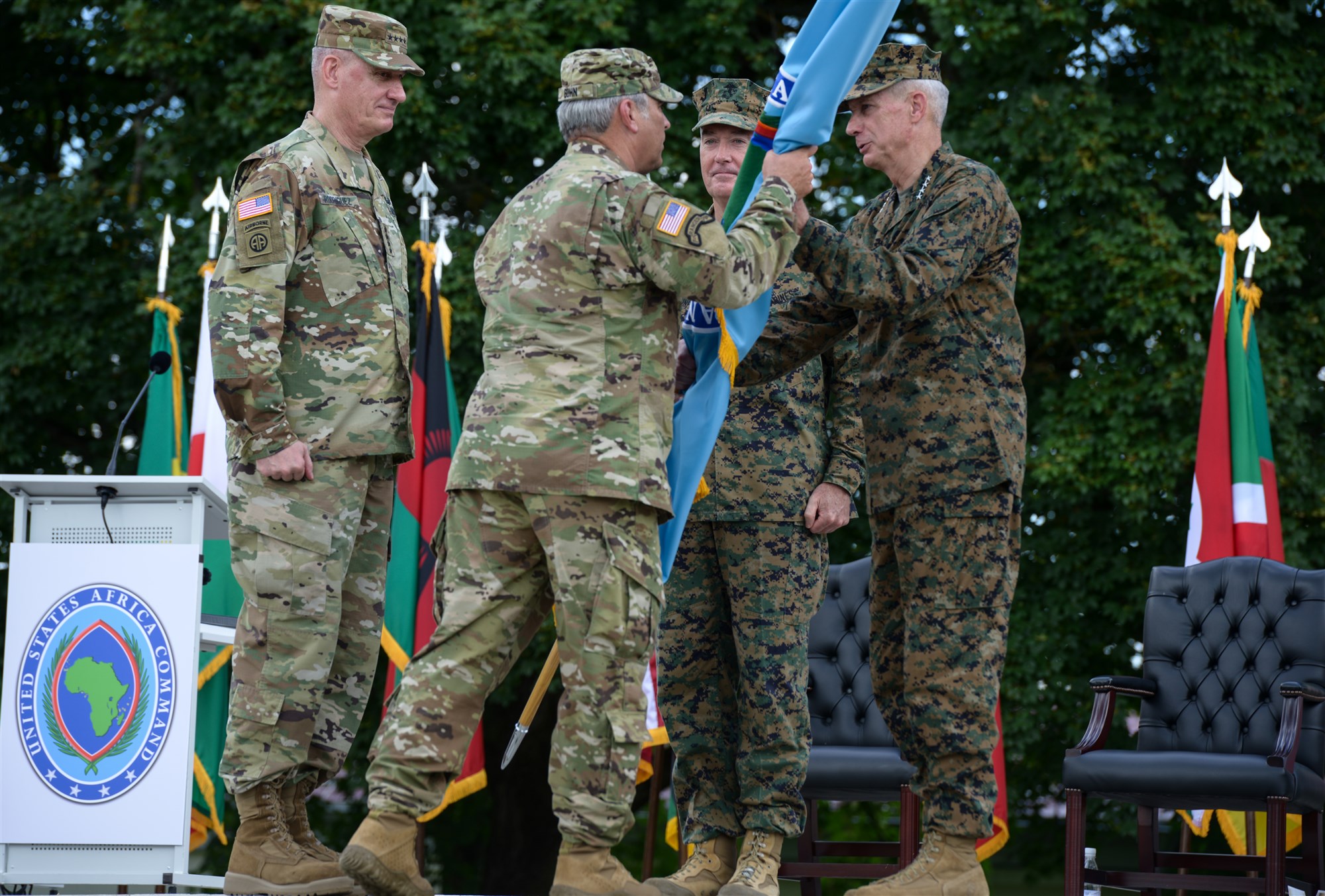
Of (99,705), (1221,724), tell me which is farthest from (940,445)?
(1221,724)

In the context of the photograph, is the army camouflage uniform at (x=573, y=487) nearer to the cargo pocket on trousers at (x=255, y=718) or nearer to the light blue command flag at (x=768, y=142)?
the light blue command flag at (x=768, y=142)

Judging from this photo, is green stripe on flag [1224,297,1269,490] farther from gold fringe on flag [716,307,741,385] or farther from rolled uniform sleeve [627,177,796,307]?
rolled uniform sleeve [627,177,796,307]

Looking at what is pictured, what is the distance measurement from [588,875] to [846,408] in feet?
5.03

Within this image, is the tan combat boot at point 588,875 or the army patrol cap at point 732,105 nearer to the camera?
the tan combat boot at point 588,875

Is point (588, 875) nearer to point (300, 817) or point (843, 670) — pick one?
point (300, 817)

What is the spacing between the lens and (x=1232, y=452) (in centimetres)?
643

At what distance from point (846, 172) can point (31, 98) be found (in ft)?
21.2

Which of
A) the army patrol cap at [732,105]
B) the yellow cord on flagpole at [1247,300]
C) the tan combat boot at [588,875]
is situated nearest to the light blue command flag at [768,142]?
the army patrol cap at [732,105]

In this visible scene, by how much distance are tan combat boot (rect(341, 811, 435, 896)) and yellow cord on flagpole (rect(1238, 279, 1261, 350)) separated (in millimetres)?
4969

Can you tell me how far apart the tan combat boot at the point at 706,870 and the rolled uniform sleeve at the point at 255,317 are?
4.38 feet

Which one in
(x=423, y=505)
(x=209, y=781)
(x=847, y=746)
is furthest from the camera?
(x=423, y=505)

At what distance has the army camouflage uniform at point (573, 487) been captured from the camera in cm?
283

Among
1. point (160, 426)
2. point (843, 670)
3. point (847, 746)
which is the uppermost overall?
point (160, 426)

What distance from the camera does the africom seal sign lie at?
13.0 feet
